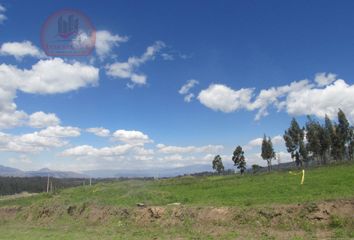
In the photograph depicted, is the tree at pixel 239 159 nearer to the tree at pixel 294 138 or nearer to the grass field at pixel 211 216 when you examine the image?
the tree at pixel 294 138

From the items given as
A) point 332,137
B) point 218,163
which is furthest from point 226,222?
point 218,163

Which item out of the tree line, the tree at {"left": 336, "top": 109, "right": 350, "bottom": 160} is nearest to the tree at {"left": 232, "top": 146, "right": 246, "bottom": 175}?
the tree line

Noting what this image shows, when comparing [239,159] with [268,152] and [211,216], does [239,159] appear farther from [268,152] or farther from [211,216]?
[211,216]

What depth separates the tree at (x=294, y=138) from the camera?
107 m

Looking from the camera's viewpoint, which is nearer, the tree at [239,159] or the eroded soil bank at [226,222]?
the eroded soil bank at [226,222]

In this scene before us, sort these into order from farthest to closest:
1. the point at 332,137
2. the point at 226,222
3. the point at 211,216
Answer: the point at 332,137, the point at 211,216, the point at 226,222

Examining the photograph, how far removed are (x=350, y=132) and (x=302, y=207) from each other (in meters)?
86.2

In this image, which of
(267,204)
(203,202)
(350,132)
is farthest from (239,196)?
(350,132)

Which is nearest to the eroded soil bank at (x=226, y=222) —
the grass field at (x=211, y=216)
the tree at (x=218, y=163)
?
the grass field at (x=211, y=216)

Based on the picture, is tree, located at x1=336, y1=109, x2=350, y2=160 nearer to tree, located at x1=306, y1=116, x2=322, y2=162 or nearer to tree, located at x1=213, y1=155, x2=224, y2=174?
tree, located at x1=306, y1=116, x2=322, y2=162

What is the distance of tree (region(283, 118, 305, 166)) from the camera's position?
107125 millimetres

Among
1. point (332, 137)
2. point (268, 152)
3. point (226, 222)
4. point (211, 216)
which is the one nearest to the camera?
point (226, 222)

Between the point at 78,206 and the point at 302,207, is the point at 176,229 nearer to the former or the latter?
the point at 302,207

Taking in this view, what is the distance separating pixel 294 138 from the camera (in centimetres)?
10712
